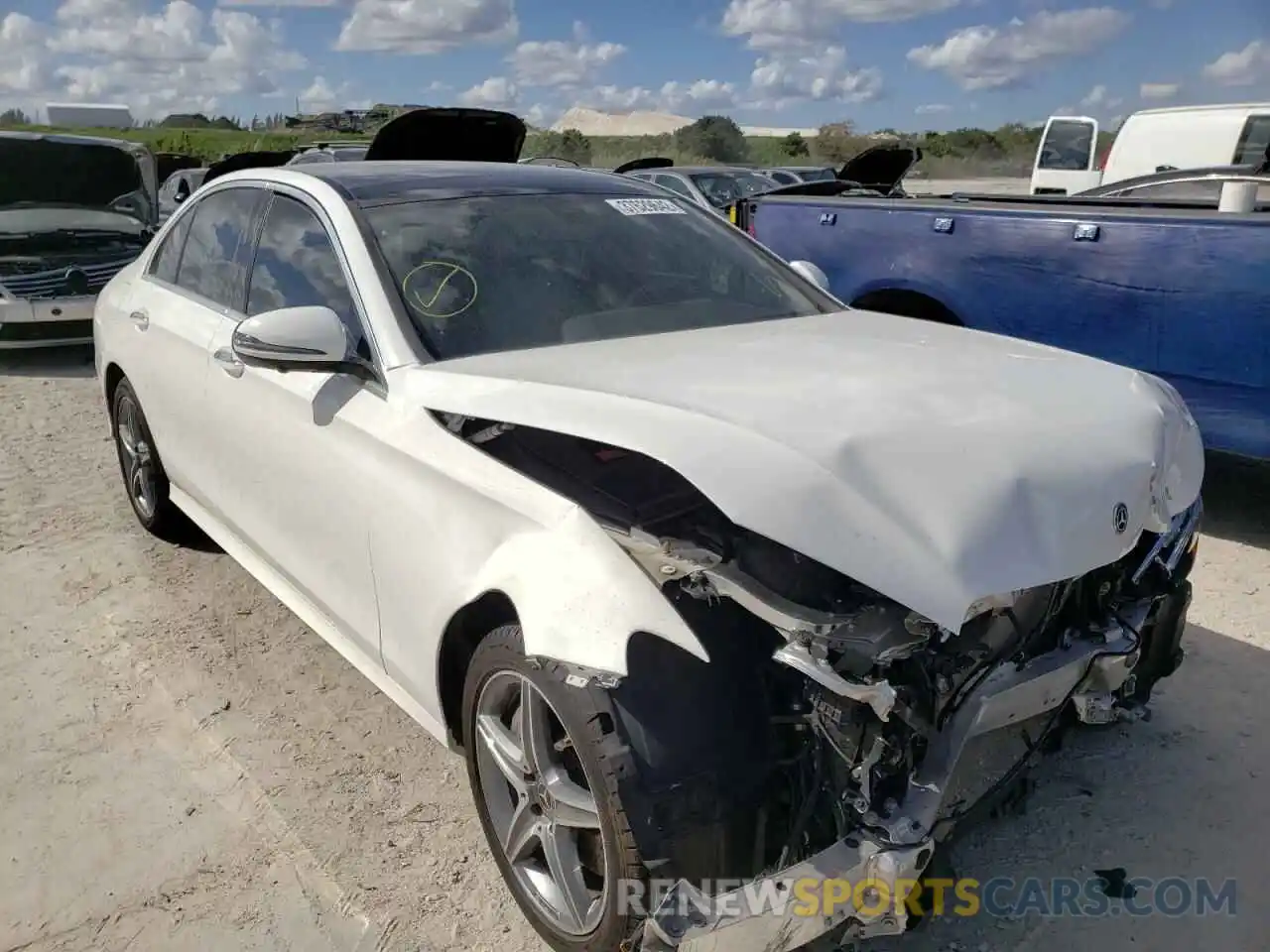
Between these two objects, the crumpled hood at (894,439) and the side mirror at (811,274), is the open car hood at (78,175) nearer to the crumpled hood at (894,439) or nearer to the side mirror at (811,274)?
the side mirror at (811,274)

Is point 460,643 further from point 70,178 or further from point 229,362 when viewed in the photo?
point 70,178

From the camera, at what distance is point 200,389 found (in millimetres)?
3787

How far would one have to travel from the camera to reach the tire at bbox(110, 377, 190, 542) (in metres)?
4.67

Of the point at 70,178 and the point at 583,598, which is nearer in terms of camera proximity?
the point at 583,598

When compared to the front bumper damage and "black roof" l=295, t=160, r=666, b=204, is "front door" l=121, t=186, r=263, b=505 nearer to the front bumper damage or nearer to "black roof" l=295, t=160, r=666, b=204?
"black roof" l=295, t=160, r=666, b=204

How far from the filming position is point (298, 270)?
11.0ft

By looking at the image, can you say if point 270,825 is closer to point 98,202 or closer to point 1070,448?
point 1070,448

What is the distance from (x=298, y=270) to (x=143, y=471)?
1961mm

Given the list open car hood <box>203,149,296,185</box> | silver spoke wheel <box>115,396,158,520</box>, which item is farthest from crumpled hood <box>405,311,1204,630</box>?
open car hood <box>203,149,296,185</box>

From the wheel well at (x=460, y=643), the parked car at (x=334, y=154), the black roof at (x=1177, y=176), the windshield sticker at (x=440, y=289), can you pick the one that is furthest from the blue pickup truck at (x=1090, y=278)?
the parked car at (x=334, y=154)

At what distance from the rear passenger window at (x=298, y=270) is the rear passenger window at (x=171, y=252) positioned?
97 centimetres

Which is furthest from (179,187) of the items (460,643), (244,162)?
(460,643)

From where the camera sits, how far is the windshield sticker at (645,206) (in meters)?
3.63

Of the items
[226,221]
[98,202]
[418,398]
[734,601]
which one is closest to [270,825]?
[418,398]
